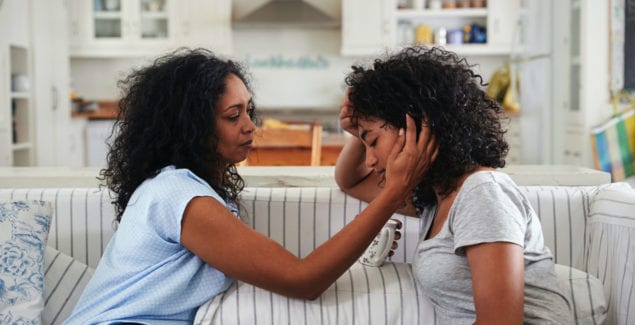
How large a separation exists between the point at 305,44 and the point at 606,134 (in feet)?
10.5

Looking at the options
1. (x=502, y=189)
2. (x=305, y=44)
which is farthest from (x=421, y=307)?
(x=305, y=44)

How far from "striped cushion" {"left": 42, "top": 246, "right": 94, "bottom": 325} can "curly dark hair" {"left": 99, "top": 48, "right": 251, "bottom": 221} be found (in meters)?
0.40

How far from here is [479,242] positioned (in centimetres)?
130

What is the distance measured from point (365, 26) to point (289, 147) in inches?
142

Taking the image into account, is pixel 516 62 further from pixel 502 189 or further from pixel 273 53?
pixel 502 189

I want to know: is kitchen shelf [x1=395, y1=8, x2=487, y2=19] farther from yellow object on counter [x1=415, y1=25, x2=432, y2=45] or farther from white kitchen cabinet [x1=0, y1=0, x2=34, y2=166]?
white kitchen cabinet [x1=0, y1=0, x2=34, y2=166]

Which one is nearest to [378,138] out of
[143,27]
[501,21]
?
[501,21]

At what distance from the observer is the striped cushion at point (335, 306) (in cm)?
155

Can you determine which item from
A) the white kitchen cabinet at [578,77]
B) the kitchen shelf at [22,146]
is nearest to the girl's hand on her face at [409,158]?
the white kitchen cabinet at [578,77]

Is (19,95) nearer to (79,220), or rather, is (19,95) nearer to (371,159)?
(79,220)

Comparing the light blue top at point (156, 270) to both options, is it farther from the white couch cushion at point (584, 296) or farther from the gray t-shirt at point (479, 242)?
the white couch cushion at point (584, 296)

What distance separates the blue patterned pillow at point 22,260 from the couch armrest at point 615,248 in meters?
1.33

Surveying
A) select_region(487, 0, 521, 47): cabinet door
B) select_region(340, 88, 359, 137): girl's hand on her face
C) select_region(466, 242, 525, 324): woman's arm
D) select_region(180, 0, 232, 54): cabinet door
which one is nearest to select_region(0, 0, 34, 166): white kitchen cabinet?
select_region(180, 0, 232, 54): cabinet door

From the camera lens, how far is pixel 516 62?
20.5 feet
